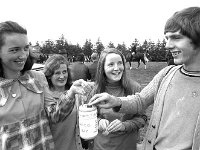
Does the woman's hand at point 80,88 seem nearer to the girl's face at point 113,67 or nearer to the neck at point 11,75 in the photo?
the neck at point 11,75

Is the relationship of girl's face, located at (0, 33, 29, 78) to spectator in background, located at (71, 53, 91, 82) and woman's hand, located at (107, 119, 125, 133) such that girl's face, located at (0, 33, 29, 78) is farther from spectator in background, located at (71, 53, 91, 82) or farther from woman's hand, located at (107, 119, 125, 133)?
spectator in background, located at (71, 53, 91, 82)

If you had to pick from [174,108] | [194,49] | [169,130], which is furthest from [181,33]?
[169,130]

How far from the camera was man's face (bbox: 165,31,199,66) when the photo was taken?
1687mm

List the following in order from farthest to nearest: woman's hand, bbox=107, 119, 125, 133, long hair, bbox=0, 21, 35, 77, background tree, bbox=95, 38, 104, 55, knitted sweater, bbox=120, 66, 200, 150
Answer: background tree, bbox=95, 38, 104, 55, woman's hand, bbox=107, 119, 125, 133, long hair, bbox=0, 21, 35, 77, knitted sweater, bbox=120, 66, 200, 150

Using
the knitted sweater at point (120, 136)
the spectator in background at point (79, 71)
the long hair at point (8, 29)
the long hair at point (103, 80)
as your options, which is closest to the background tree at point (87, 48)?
the spectator in background at point (79, 71)

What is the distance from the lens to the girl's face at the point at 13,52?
1730 mm

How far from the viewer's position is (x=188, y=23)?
167cm

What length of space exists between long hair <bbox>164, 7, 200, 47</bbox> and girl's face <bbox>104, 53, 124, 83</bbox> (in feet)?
3.13

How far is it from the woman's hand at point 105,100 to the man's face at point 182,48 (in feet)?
2.14

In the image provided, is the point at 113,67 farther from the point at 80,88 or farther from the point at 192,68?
the point at 192,68

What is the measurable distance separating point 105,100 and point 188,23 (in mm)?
965

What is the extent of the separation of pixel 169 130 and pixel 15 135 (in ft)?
4.08

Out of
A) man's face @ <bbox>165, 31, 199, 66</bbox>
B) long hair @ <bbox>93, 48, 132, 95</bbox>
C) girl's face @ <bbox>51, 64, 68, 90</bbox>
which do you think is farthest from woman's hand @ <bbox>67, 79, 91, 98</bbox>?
girl's face @ <bbox>51, 64, 68, 90</bbox>

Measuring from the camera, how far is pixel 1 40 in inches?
67.9
